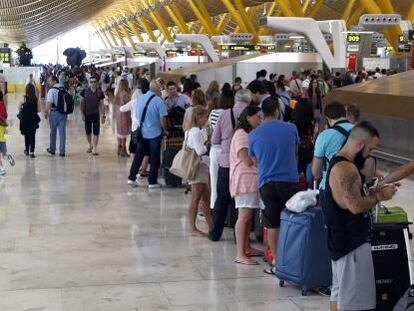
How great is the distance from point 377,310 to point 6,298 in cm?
289

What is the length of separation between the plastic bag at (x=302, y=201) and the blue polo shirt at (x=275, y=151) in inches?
21.5

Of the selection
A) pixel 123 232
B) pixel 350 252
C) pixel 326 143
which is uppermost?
pixel 326 143

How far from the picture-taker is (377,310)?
5758mm

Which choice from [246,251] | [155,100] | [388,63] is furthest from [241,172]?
[388,63]

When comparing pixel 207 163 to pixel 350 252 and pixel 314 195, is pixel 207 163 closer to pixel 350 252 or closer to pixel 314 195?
pixel 314 195

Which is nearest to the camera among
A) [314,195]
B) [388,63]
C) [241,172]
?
[314,195]

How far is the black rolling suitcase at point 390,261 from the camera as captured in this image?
5.71m

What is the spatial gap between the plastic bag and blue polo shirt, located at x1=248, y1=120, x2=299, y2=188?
0.55 metres

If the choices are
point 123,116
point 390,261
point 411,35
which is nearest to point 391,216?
point 390,261

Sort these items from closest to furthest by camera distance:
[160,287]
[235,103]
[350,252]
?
[350,252] → [160,287] → [235,103]

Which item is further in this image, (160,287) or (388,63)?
(388,63)

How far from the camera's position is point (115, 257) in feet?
26.5

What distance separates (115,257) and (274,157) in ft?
6.55

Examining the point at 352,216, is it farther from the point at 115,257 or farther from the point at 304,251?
the point at 115,257
